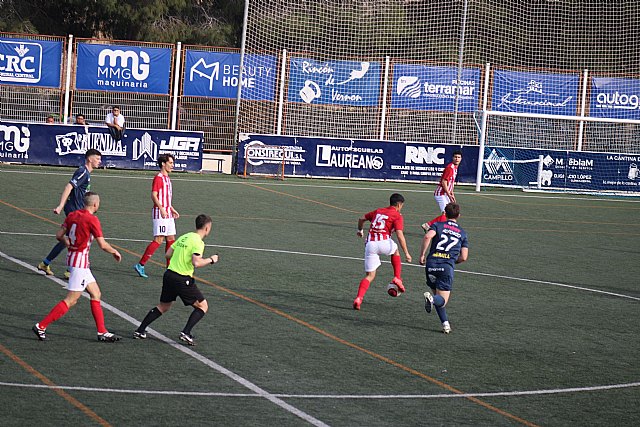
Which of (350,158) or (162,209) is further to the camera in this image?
(350,158)

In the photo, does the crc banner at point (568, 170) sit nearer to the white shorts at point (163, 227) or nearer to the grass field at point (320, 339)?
the grass field at point (320, 339)

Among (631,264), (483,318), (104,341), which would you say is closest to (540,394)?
(483,318)

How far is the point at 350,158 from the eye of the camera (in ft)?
121

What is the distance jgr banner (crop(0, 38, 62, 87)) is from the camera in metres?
37.0

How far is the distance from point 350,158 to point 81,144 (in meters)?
9.64

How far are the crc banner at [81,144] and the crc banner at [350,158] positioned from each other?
7.91ft

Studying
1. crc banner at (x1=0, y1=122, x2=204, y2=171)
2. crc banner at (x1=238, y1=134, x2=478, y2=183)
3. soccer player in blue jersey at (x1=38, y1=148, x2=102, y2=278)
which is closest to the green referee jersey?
soccer player in blue jersey at (x1=38, y1=148, x2=102, y2=278)

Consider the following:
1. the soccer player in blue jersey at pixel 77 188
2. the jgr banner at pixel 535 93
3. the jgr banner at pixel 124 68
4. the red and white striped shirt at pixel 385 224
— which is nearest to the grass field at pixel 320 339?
the soccer player in blue jersey at pixel 77 188

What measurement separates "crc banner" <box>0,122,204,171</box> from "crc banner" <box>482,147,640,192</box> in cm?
1111

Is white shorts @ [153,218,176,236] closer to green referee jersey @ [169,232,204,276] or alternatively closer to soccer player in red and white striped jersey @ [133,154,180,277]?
soccer player in red and white striped jersey @ [133,154,180,277]

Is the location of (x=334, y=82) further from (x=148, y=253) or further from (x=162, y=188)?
(x=148, y=253)

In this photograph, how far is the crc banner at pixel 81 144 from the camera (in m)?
33.8

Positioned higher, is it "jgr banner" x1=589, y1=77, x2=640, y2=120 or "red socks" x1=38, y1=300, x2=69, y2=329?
"jgr banner" x1=589, y1=77, x2=640, y2=120

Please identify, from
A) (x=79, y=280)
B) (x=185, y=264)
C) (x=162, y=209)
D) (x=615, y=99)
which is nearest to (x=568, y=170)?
(x=615, y=99)
